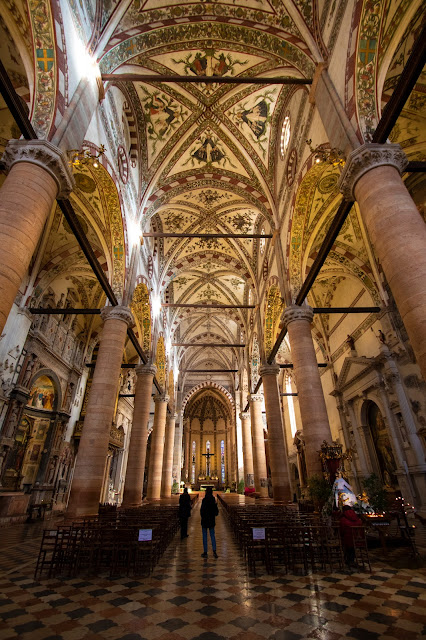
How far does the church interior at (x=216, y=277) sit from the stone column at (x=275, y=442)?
10 cm

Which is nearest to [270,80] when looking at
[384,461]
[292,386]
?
[384,461]

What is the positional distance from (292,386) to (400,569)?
20998 mm

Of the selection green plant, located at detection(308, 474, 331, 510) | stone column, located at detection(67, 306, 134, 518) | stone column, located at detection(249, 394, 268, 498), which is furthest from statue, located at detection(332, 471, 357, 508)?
stone column, located at detection(249, 394, 268, 498)

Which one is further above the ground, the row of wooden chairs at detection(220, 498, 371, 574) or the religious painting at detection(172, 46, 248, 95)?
the religious painting at detection(172, 46, 248, 95)

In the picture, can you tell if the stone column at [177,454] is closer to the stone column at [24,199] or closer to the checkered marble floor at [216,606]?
the checkered marble floor at [216,606]

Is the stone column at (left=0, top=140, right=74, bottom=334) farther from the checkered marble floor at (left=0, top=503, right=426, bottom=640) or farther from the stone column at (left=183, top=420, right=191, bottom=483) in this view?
the stone column at (left=183, top=420, right=191, bottom=483)

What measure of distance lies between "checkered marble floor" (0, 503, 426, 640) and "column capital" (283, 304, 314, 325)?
6.94m

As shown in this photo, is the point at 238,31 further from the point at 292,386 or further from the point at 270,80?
the point at 292,386

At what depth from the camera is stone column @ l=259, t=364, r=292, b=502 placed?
13469mm

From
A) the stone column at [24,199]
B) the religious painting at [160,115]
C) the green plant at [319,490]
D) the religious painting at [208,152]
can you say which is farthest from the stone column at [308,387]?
the religious painting at [160,115]

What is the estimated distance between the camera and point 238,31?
993 cm

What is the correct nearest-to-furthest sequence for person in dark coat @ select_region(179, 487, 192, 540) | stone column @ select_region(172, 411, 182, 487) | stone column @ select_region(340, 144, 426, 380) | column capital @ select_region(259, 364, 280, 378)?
stone column @ select_region(340, 144, 426, 380), person in dark coat @ select_region(179, 487, 192, 540), column capital @ select_region(259, 364, 280, 378), stone column @ select_region(172, 411, 182, 487)

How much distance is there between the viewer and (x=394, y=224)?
201 inches

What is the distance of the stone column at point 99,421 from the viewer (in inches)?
313
